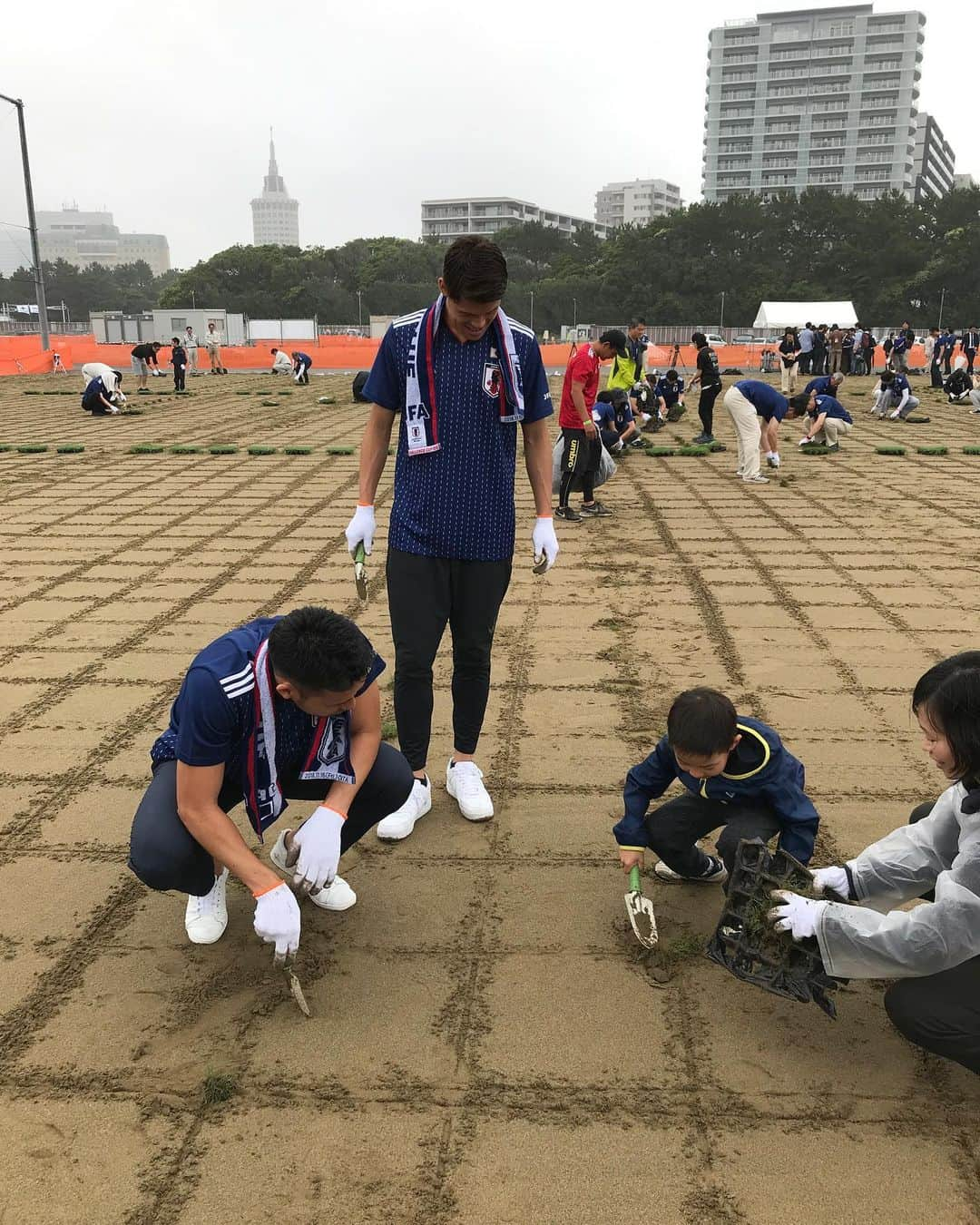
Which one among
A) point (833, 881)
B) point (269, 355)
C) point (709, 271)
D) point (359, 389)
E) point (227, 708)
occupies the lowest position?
point (833, 881)

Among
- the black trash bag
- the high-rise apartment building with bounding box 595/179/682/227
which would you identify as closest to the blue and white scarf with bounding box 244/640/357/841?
the black trash bag

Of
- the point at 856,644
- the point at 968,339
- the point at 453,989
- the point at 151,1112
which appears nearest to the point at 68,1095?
the point at 151,1112

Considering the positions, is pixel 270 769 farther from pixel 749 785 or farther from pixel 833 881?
pixel 833 881

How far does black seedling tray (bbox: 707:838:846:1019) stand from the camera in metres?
2.11

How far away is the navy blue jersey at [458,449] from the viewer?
2717 mm

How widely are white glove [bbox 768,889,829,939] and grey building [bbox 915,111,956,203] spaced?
4497 inches

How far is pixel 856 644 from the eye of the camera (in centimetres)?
454

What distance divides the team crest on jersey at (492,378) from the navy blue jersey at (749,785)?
1130 mm

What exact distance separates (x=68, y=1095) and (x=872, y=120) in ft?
397

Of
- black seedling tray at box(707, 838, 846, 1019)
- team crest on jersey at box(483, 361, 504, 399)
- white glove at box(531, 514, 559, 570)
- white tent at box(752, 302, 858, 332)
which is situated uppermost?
white tent at box(752, 302, 858, 332)

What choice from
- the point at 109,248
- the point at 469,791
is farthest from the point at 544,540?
the point at 109,248

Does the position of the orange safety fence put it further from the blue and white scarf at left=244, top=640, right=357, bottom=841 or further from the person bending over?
the blue and white scarf at left=244, top=640, right=357, bottom=841

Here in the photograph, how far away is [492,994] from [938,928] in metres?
1.02

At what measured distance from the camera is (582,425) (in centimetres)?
729
